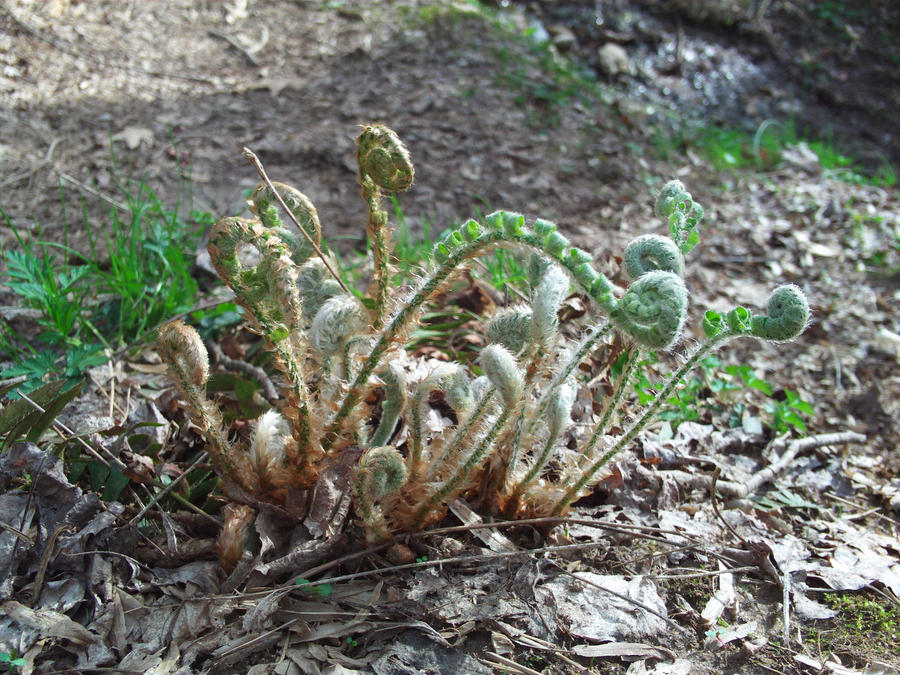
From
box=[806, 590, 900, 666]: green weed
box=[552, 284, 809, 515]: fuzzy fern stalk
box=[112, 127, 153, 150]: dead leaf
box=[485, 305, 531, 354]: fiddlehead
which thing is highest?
box=[552, 284, 809, 515]: fuzzy fern stalk

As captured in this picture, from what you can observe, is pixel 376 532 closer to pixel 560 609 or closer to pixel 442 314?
pixel 560 609

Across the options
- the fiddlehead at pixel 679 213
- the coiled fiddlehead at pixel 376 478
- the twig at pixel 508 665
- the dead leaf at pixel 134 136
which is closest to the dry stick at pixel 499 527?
the coiled fiddlehead at pixel 376 478

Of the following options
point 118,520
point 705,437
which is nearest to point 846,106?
point 705,437

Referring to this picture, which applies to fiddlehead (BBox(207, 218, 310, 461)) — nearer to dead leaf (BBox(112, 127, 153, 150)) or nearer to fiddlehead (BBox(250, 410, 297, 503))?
fiddlehead (BBox(250, 410, 297, 503))

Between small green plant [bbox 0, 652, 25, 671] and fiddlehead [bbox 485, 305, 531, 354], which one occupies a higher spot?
fiddlehead [bbox 485, 305, 531, 354]

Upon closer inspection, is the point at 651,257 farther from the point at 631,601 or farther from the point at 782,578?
the point at 782,578

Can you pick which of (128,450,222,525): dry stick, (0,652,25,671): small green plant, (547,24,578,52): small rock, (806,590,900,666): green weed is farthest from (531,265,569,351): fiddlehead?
(547,24,578,52): small rock
